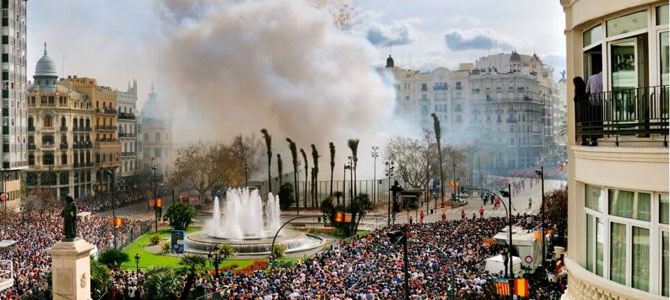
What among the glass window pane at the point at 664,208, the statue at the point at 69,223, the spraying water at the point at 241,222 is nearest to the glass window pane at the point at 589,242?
the glass window pane at the point at 664,208

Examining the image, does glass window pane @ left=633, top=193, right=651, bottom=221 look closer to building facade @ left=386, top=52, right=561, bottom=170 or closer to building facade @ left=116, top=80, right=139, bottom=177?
building facade @ left=386, top=52, right=561, bottom=170

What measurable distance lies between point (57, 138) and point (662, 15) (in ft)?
204

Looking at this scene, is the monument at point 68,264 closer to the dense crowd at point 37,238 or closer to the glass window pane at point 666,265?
the dense crowd at point 37,238

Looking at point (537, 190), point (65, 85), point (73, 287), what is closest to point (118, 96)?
point (65, 85)

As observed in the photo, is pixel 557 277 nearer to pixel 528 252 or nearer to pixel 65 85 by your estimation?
pixel 528 252

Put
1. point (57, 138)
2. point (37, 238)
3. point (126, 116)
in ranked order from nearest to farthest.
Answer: point (37, 238) → point (57, 138) → point (126, 116)

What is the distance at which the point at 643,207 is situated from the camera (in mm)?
5004

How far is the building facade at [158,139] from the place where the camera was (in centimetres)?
7762

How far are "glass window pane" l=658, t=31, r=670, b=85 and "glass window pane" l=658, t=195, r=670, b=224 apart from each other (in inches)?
30.6

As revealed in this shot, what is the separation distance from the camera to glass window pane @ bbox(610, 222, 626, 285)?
5.31 meters

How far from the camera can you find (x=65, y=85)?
223 feet

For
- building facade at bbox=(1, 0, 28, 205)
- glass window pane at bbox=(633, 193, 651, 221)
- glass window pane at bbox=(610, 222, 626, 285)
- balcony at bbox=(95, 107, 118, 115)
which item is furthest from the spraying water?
balcony at bbox=(95, 107, 118, 115)

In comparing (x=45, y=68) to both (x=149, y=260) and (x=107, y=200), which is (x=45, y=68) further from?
(x=149, y=260)

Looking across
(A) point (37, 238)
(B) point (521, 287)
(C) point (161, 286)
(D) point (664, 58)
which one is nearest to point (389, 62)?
(A) point (37, 238)
